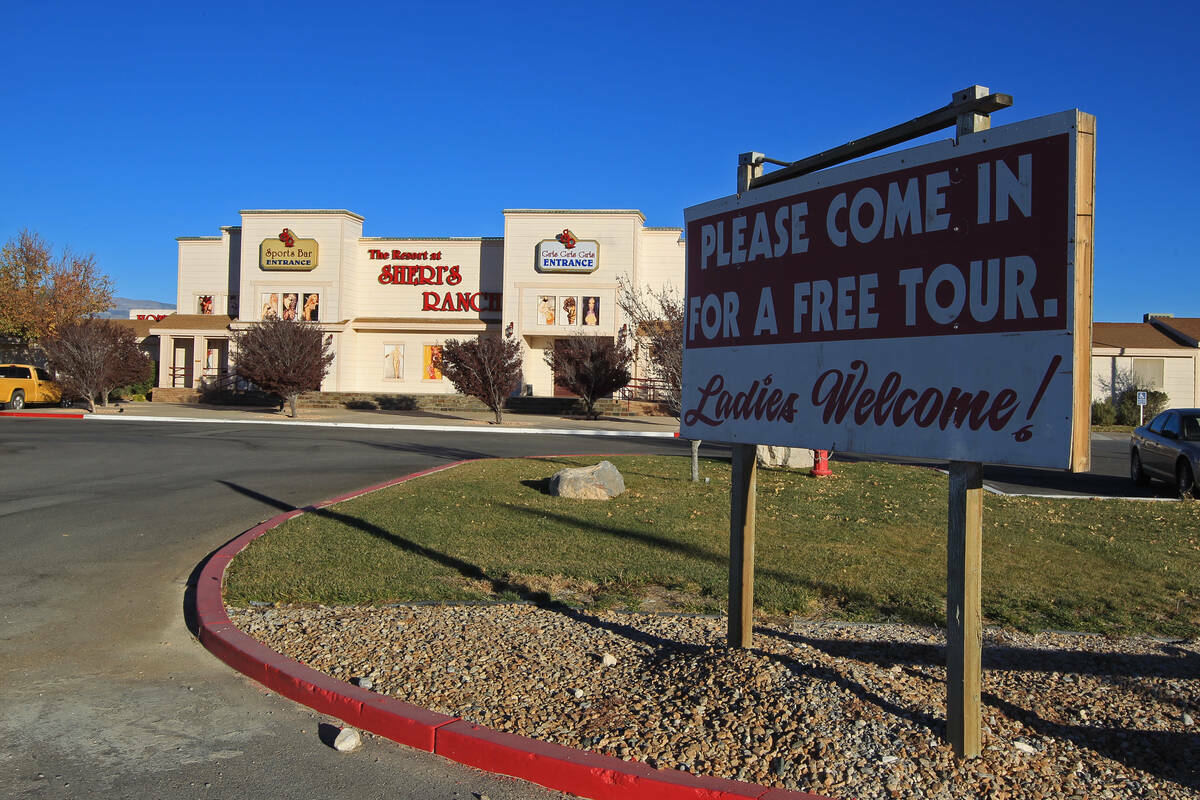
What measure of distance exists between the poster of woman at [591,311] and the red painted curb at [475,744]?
3393 cm

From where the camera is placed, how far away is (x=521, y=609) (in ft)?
20.0

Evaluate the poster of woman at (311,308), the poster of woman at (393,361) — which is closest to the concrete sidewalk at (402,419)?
the poster of woman at (393,361)

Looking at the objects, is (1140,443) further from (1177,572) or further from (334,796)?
(334,796)

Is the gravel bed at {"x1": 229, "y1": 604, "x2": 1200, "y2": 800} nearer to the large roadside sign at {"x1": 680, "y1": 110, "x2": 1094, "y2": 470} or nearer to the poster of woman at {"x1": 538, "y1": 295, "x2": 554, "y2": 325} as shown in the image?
the large roadside sign at {"x1": 680, "y1": 110, "x2": 1094, "y2": 470}

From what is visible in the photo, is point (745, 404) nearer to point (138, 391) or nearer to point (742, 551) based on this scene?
point (742, 551)

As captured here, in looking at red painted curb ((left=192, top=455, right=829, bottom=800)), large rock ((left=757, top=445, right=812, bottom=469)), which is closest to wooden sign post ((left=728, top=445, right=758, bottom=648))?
red painted curb ((left=192, top=455, right=829, bottom=800))

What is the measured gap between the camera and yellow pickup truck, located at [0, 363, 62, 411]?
1193 inches

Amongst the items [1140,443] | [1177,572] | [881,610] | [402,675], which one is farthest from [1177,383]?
[402,675]

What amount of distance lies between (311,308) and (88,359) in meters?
11.0

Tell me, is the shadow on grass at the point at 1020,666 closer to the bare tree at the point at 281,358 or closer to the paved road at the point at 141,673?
the paved road at the point at 141,673

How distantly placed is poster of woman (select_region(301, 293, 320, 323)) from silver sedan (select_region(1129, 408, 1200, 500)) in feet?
111

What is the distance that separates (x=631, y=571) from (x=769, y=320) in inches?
116

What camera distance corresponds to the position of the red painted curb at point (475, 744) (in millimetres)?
3621

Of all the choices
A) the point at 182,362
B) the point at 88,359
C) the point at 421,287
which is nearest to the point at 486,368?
the point at 421,287
